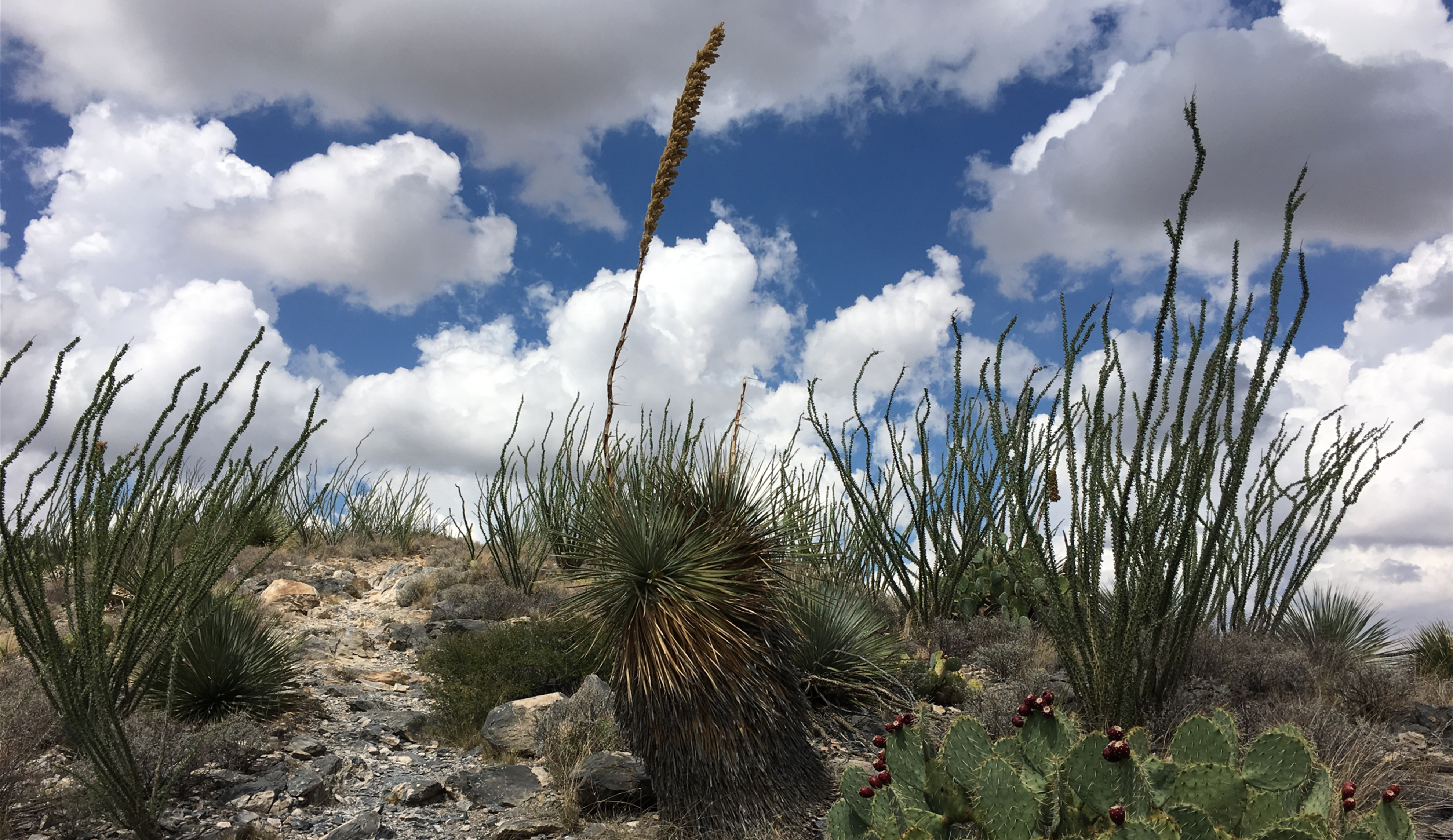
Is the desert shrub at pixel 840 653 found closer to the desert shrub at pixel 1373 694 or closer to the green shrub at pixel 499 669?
the green shrub at pixel 499 669

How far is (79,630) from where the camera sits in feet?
15.6

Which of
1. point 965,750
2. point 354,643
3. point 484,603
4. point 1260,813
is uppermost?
point 484,603

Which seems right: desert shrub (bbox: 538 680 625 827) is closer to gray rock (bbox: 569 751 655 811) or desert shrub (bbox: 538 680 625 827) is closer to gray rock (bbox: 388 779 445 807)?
gray rock (bbox: 569 751 655 811)

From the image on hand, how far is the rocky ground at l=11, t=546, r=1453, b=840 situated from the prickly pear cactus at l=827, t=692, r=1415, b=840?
1.94m

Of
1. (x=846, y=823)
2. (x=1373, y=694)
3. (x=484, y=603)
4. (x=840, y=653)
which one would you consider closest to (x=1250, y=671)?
(x=1373, y=694)

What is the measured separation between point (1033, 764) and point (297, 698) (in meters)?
6.39

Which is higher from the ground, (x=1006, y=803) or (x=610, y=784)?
(x=1006, y=803)

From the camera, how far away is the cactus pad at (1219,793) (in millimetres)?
3270

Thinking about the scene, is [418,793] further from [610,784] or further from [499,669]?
[499,669]

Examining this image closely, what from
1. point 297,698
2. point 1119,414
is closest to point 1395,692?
point 1119,414

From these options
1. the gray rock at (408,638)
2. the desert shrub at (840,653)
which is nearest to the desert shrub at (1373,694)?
the desert shrub at (840,653)

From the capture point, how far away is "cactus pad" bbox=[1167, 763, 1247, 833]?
327 cm

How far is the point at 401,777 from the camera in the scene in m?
6.20

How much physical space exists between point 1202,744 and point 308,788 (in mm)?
5255
